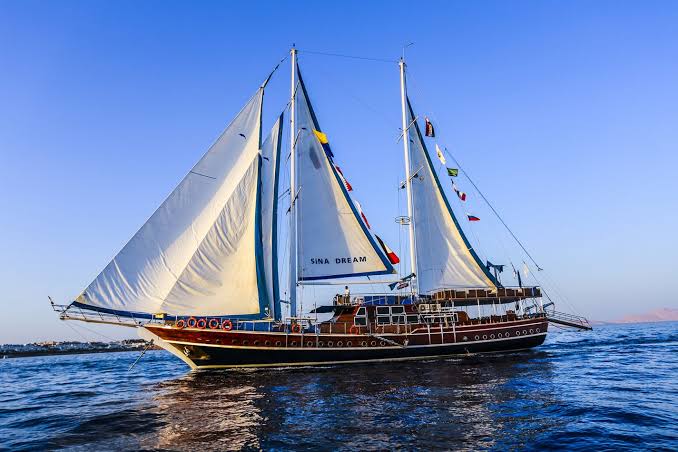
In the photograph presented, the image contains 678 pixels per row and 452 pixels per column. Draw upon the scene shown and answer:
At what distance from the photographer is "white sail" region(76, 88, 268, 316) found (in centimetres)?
2327

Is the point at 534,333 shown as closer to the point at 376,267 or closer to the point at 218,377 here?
the point at 376,267

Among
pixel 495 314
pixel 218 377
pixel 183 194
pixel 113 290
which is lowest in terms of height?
pixel 218 377

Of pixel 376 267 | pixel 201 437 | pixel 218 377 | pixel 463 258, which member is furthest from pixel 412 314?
pixel 201 437

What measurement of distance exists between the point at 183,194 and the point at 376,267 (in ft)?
48.4

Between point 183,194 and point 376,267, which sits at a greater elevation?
point 183,194

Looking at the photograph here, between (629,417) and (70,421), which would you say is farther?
(70,421)

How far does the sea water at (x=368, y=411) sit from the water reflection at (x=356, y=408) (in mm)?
53

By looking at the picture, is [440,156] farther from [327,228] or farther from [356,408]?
[356,408]

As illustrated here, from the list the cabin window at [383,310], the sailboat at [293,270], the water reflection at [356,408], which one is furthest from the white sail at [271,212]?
the cabin window at [383,310]

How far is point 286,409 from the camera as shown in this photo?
15.4 m

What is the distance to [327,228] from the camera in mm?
31797

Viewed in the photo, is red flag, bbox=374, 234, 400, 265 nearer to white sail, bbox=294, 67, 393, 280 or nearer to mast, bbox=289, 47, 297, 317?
white sail, bbox=294, 67, 393, 280

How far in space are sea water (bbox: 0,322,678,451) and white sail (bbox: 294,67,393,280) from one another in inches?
338

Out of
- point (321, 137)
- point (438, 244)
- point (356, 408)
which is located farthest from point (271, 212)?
point (356, 408)
